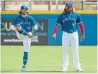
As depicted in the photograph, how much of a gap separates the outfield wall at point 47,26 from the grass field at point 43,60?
858 mm

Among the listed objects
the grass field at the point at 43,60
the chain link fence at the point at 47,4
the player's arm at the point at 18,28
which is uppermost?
the chain link fence at the point at 47,4

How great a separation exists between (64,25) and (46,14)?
940 cm

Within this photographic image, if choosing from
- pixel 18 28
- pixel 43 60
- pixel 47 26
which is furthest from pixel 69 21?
pixel 47 26

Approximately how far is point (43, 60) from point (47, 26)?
6.26 meters

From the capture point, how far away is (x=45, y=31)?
70.3 ft

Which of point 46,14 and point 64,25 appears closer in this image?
point 64,25

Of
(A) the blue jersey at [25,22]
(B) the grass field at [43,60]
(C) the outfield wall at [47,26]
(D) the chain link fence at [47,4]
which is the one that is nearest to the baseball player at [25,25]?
(A) the blue jersey at [25,22]

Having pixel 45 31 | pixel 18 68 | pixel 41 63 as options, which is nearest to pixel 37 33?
pixel 45 31

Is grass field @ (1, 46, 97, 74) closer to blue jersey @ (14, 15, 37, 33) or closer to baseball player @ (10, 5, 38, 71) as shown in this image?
baseball player @ (10, 5, 38, 71)

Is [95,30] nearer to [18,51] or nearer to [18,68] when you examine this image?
[18,51]

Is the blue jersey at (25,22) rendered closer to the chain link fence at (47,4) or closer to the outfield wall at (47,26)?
the outfield wall at (47,26)

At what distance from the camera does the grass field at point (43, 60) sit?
12.6 m

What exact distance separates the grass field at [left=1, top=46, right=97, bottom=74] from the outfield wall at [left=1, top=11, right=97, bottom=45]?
86cm

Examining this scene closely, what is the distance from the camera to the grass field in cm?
1257
